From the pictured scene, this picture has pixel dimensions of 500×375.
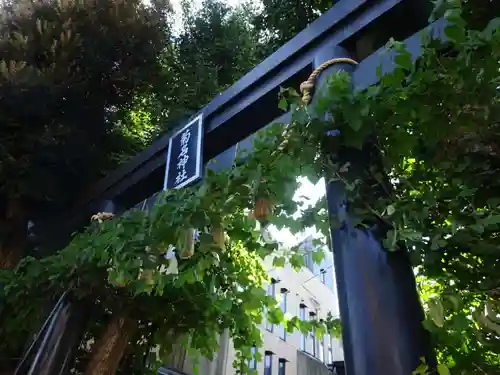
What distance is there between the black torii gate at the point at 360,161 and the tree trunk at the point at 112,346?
24 centimetres

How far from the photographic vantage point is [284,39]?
4.60 meters

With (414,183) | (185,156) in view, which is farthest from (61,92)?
(414,183)

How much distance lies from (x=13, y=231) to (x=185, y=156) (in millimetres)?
2326

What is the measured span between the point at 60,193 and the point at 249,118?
2426 millimetres

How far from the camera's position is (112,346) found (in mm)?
3002

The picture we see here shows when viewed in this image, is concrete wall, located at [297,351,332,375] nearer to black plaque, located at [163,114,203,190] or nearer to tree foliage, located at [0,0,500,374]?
black plaque, located at [163,114,203,190]

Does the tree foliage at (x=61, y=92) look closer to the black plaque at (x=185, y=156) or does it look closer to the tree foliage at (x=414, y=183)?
the black plaque at (x=185, y=156)

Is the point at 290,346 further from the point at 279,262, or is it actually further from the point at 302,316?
the point at 279,262

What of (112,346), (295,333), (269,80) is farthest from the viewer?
(295,333)

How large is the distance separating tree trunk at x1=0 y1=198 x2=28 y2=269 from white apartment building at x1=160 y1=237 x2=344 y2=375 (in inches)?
141

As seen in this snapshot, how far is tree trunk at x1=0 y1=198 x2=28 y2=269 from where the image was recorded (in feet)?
12.8

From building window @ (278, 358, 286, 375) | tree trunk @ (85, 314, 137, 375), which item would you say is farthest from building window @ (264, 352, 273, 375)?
tree trunk @ (85, 314, 137, 375)

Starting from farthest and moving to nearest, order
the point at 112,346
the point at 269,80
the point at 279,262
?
the point at 112,346, the point at 269,80, the point at 279,262

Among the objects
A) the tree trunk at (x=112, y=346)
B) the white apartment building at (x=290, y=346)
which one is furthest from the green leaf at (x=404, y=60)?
the white apartment building at (x=290, y=346)
